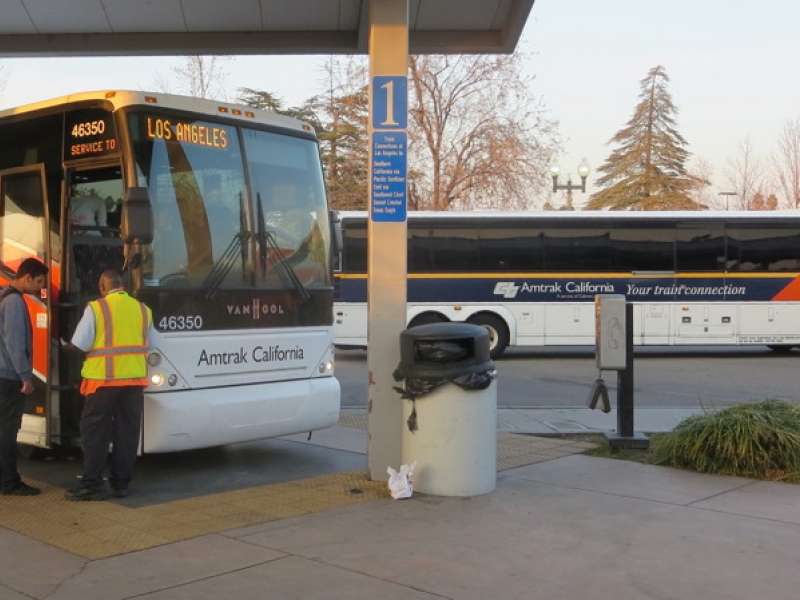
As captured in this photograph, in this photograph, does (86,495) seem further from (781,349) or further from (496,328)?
(781,349)

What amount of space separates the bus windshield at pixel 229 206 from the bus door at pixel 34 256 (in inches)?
46.2

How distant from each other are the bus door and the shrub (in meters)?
5.63

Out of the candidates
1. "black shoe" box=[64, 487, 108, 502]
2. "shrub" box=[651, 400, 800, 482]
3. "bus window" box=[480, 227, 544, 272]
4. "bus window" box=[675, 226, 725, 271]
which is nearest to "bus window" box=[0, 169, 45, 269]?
"black shoe" box=[64, 487, 108, 502]

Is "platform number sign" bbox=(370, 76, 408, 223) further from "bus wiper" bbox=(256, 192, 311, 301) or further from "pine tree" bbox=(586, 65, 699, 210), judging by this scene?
"pine tree" bbox=(586, 65, 699, 210)

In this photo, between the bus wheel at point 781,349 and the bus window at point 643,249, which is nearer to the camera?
the bus window at point 643,249

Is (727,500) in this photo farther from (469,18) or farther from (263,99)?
(263,99)

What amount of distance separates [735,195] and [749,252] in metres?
30.0

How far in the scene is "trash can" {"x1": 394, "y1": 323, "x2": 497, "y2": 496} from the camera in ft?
23.0

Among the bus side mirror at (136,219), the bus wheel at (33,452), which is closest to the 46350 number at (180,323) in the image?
the bus side mirror at (136,219)

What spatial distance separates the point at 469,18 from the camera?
889 centimetres

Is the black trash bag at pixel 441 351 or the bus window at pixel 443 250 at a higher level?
the bus window at pixel 443 250

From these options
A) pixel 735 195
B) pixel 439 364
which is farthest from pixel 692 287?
pixel 735 195

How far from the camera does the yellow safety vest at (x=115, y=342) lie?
675 cm

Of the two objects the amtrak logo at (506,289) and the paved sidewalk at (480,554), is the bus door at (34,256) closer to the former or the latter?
the paved sidewalk at (480,554)
